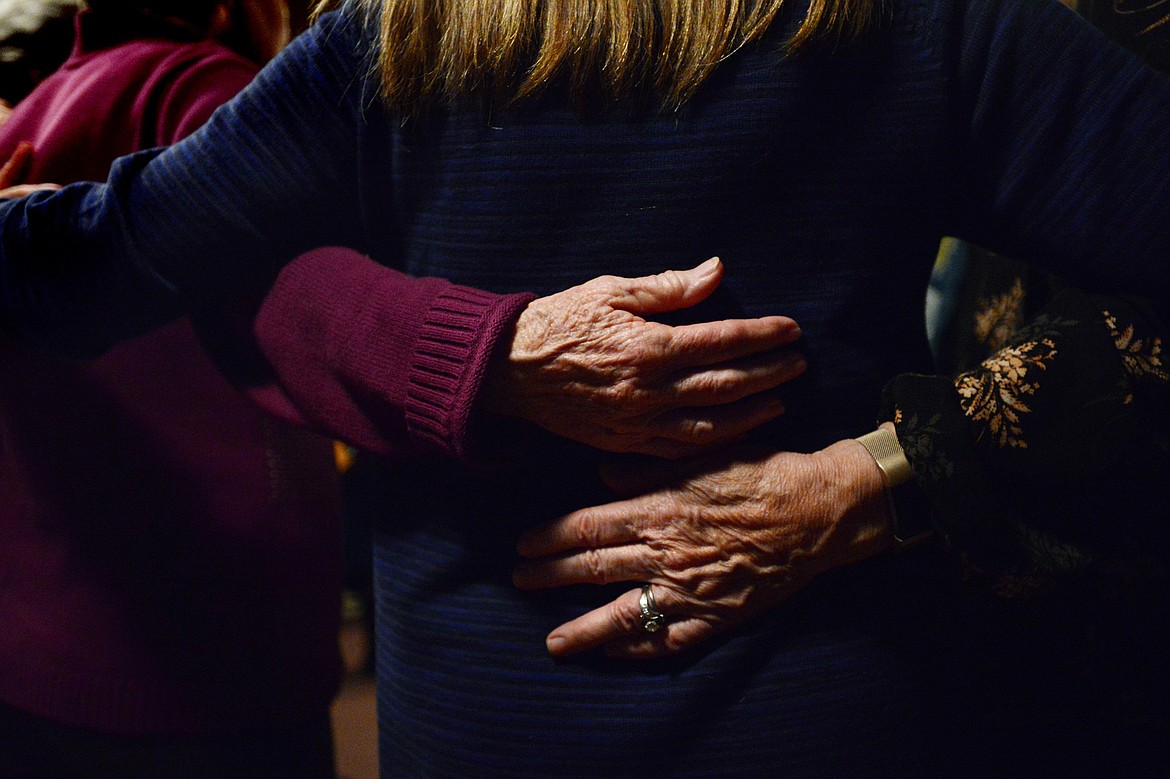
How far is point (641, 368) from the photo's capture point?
690mm

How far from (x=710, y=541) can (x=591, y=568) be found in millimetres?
107

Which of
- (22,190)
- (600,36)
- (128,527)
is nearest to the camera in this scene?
(600,36)

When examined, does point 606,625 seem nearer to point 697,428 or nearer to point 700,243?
point 697,428

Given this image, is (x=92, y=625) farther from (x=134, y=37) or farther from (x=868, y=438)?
(x=868, y=438)

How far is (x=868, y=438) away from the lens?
2.43 ft

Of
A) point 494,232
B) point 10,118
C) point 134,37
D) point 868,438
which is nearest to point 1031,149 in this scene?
point 868,438

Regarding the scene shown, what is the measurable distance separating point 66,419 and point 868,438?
84cm

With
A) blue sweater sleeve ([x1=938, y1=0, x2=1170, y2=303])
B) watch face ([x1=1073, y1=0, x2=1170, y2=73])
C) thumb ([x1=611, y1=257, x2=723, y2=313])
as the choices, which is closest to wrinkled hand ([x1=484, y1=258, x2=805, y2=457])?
Result: thumb ([x1=611, y1=257, x2=723, y2=313])

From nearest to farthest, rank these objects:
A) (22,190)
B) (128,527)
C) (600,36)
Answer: (600,36) < (22,190) < (128,527)

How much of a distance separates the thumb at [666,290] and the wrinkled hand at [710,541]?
0.14 m

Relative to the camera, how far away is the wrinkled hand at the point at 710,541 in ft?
Result: 2.36

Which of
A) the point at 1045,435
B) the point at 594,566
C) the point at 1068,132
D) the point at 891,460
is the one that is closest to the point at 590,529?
the point at 594,566

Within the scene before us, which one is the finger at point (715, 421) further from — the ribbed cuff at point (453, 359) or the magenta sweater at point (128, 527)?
the magenta sweater at point (128, 527)

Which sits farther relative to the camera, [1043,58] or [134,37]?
[134,37]
